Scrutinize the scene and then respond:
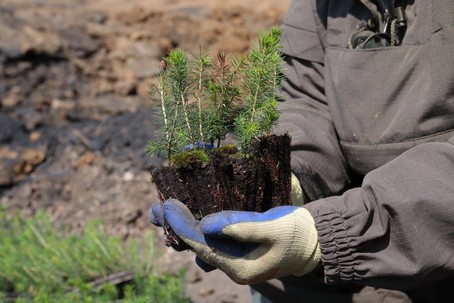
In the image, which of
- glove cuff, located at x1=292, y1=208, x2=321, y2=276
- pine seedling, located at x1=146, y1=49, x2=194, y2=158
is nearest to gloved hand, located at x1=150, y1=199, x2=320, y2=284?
glove cuff, located at x1=292, y1=208, x2=321, y2=276

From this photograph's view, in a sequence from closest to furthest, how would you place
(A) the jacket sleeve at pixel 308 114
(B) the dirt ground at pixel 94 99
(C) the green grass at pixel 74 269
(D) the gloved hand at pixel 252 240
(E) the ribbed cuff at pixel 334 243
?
(D) the gloved hand at pixel 252 240 < (E) the ribbed cuff at pixel 334 243 < (A) the jacket sleeve at pixel 308 114 < (C) the green grass at pixel 74 269 < (B) the dirt ground at pixel 94 99

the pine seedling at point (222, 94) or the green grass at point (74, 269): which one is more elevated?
the pine seedling at point (222, 94)

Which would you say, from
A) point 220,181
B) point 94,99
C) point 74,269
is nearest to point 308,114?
point 220,181

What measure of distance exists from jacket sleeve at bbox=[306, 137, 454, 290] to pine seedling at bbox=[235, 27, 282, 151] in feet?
0.88

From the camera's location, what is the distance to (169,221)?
78.9 inches

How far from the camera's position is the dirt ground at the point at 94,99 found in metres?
4.86

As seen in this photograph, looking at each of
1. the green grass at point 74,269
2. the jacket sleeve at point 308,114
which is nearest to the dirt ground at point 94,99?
the green grass at point 74,269

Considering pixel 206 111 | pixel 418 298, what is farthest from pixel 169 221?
pixel 418 298

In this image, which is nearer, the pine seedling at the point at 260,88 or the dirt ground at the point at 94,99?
the pine seedling at the point at 260,88

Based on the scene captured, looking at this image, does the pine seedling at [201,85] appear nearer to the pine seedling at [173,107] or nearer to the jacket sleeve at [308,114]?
the pine seedling at [173,107]

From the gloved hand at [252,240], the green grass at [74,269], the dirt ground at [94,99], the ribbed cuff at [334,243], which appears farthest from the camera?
the dirt ground at [94,99]

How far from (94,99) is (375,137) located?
12.4ft

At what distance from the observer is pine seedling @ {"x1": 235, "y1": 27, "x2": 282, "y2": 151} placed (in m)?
2.06

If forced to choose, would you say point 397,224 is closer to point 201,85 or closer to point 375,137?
point 375,137
